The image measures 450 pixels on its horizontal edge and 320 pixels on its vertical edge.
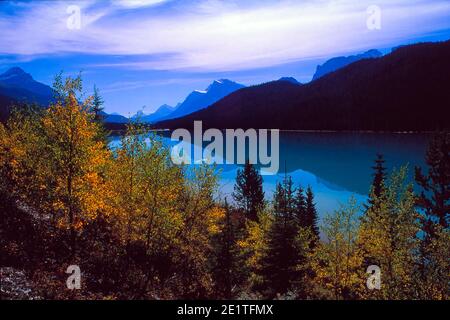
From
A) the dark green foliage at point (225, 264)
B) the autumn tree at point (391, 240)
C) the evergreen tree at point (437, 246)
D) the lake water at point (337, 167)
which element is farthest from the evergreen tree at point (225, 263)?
the lake water at point (337, 167)

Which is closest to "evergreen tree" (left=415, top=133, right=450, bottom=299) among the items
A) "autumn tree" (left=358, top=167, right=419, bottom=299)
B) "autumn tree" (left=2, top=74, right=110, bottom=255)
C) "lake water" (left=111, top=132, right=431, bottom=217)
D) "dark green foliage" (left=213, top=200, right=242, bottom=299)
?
"autumn tree" (left=358, top=167, right=419, bottom=299)

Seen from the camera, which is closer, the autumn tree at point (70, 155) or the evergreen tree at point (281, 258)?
the autumn tree at point (70, 155)

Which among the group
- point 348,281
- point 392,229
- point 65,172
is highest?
point 65,172

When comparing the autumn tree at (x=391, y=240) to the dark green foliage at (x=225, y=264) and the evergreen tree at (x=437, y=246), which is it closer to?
the evergreen tree at (x=437, y=246)

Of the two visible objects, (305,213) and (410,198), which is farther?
(305,213)

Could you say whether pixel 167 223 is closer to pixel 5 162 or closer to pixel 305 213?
pixel 5 162

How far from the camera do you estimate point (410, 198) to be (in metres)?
31.5

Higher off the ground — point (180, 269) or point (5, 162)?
point (5, 162)

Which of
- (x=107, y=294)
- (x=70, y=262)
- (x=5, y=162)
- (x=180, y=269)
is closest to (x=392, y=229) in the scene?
(x=180, y=269)

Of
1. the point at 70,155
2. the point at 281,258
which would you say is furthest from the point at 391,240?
the point at 70,155

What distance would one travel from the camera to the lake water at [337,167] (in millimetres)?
100688

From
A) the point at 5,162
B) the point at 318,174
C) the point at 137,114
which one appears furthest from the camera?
the point at 318,174

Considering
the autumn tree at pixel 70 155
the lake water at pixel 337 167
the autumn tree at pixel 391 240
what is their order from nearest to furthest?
the autumn tree at pixel 70 155 < the autumn tree at pixel 391 240 < the lake water at pixel 337 167

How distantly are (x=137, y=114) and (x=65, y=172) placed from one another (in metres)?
9.68
